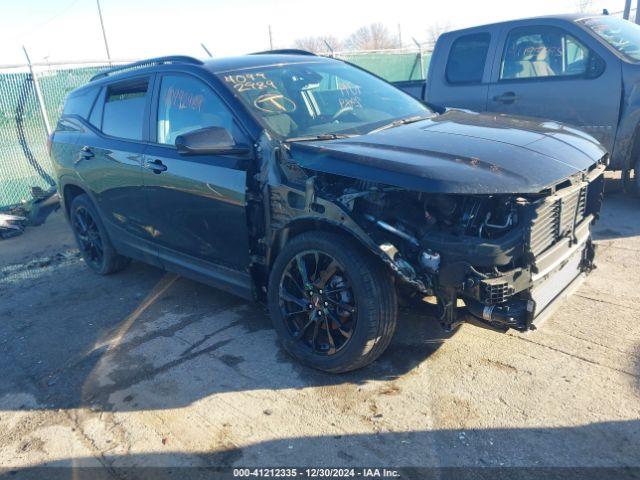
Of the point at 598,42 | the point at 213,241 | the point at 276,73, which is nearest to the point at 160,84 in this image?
the point at 276,73

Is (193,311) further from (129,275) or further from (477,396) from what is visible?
(477,396)

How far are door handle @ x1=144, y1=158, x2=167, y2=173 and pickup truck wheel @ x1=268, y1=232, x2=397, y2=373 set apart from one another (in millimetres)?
1272

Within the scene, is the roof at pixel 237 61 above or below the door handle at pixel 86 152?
above

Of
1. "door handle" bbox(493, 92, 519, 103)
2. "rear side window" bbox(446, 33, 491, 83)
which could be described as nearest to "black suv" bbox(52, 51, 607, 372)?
"door handle" bbox(493, 92, 519, 103)

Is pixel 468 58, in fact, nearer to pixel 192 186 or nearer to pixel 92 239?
pixel 192 186

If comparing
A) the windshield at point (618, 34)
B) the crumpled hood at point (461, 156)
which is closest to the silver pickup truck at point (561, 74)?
the windshield at point (618, 34)

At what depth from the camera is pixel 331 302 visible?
3.14 m

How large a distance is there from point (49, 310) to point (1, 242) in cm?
329

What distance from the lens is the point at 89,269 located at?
19.0 feet

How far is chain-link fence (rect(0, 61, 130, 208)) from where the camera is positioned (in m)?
9.00

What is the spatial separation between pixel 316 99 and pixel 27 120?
735 cm

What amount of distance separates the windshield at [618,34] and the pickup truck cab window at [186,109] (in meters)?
4.44

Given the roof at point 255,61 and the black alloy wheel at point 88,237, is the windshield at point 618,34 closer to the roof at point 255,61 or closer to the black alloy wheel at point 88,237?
the roof at point 255,61

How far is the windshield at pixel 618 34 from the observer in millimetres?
5809
